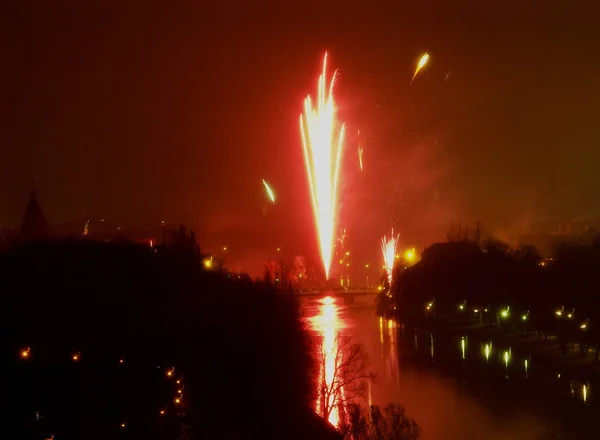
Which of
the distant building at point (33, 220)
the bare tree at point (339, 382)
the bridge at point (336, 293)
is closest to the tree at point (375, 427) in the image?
the bare tree at point (339, 382)

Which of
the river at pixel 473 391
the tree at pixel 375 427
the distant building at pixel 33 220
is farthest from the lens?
the distant building at pixel 33 220

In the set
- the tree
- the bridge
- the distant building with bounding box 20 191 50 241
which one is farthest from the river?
the bridge

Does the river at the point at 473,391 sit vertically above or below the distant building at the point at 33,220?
below

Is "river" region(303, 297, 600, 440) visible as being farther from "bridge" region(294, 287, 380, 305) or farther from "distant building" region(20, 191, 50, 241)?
"bridge" region(294, 287, 380, 305)

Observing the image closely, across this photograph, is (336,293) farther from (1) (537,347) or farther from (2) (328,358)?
(2) (328,358)

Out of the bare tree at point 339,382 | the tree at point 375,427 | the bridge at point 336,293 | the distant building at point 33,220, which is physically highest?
the distant building at point 33,220

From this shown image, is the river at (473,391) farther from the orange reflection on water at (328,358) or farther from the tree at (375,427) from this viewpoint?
the tree at (375,427)

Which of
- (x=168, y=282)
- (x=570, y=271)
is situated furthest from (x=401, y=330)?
(x=168, y=282)

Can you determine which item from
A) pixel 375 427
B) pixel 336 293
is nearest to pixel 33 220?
pixel 336 293
